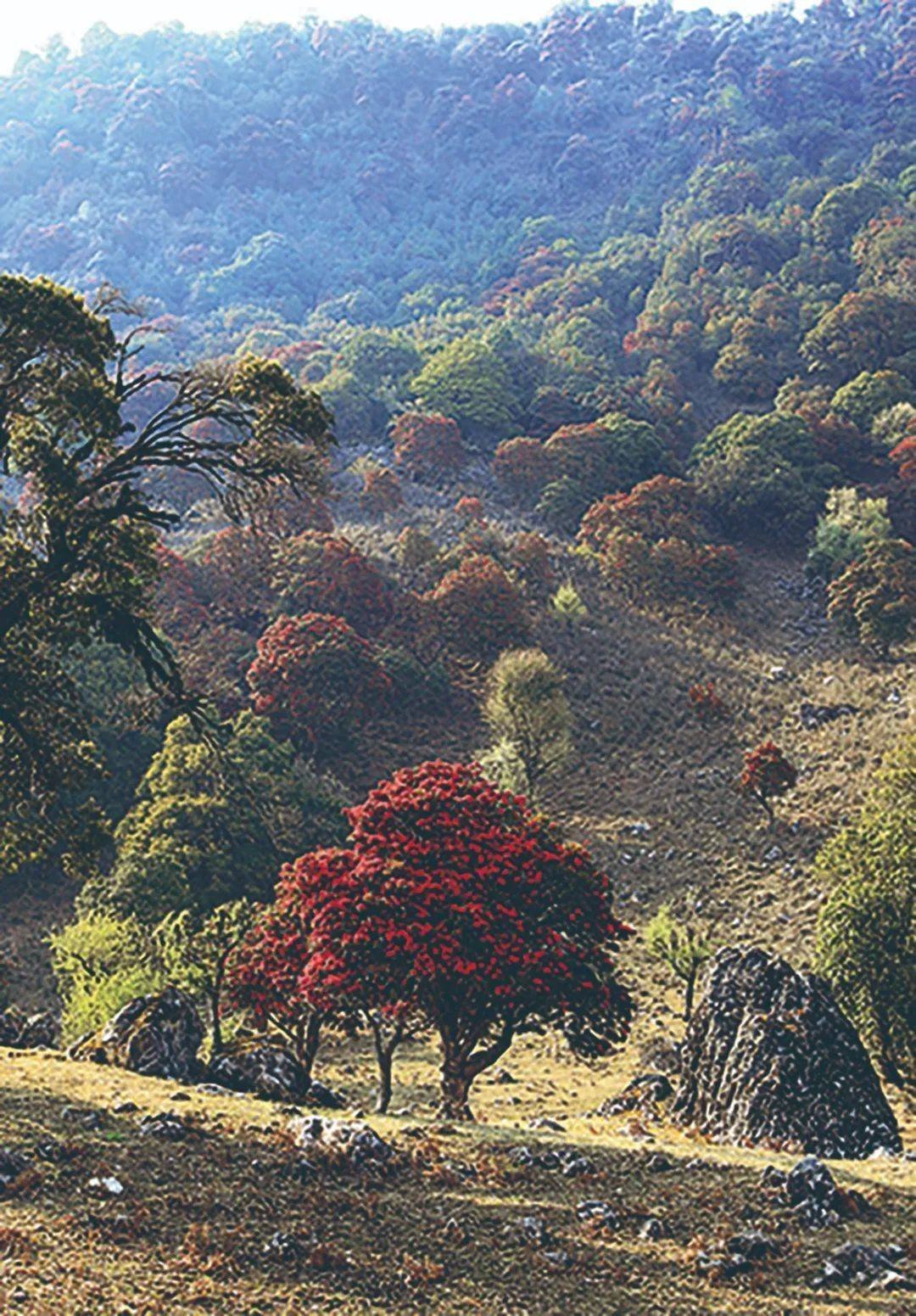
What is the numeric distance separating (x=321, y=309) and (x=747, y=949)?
178362 mm

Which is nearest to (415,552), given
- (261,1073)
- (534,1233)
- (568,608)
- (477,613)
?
(477,613)

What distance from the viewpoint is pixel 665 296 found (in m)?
136

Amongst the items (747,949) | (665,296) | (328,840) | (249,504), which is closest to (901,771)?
(747,949)

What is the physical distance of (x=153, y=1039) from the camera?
63.5 feet

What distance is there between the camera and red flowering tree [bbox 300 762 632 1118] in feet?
62.6

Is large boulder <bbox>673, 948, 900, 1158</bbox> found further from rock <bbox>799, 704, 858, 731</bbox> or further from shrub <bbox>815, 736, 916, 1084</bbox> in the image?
rock <bbox>799, 704, 858, 731</bbox>

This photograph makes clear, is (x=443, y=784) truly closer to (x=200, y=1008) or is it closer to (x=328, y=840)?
(x=200, y=1008)

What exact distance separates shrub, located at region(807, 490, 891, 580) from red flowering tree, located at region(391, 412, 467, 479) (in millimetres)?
32546

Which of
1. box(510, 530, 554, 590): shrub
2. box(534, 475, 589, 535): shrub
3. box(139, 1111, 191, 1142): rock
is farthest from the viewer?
box(534, 475, 589, 535): shrub

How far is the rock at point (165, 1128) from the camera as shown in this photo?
576 inches

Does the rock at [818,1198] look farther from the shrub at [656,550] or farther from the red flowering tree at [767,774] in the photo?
the shrub at [656,550]

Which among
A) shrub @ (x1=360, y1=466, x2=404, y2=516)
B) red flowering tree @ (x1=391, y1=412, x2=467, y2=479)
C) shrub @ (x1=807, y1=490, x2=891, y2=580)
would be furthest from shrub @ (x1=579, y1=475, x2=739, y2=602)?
red flowering tree @ (x1=391, y1=412, x2=467, y2=479)

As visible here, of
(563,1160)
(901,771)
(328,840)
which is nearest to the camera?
(563,1160)

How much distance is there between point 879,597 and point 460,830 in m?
45.9
